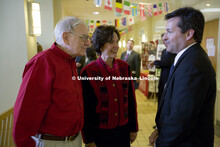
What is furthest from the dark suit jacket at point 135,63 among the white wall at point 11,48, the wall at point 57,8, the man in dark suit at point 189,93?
the man in dark suit at point 189,93

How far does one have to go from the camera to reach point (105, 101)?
1420 millimetres

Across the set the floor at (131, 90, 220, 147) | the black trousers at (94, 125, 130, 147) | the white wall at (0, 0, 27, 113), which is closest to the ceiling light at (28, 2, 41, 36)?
the white wall at (0, 0, 27, 113)

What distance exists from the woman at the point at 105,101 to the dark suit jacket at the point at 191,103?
48cm

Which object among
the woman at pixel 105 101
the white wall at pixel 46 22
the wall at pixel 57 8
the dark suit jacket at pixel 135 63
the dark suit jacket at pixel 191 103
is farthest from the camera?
the wall at pixel 57 8

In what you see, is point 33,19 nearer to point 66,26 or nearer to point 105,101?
point 66,26

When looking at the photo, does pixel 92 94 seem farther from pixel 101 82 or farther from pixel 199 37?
pixel 199 37

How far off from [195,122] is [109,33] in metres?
1.01

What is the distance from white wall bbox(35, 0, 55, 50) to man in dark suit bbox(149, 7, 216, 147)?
140 inches

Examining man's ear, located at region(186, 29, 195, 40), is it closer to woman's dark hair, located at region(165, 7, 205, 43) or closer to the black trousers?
woman's dark hair, located at region(165, 7, 205, 43)

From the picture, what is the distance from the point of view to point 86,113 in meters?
1.44

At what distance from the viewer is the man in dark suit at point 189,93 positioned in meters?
0.93

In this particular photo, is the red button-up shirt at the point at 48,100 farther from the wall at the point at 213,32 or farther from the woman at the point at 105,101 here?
the wall at the point at 213,32

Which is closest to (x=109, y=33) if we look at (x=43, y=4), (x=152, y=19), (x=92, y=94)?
(x=92, y=94)

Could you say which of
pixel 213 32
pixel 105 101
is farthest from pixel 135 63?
pixel 105 101
